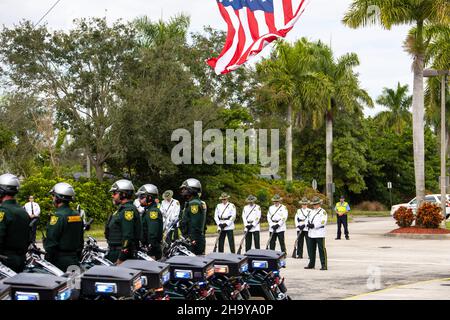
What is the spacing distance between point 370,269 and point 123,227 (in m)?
9.66

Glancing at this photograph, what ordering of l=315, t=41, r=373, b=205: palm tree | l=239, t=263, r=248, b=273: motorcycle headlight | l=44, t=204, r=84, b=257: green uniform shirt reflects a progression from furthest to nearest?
l=315, t=41, r=373, b=205: palm tree < l=239, t=263, r=248, b=273: motorcycle headlight < l=44, t=204, r=84, b=257: green uniform shirt

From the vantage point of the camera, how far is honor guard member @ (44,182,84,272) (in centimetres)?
974

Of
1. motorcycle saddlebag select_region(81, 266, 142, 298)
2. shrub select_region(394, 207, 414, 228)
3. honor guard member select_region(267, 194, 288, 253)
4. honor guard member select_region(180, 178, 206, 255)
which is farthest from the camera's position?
shrub select_region(394, 207, 414, 228)

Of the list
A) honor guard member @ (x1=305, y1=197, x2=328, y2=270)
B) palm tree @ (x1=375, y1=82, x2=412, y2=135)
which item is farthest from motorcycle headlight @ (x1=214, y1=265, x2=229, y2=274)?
palm tree @ (x1=375, y1=82, x2=412, y2=135)

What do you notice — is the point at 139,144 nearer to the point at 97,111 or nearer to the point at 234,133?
the point at 97,111

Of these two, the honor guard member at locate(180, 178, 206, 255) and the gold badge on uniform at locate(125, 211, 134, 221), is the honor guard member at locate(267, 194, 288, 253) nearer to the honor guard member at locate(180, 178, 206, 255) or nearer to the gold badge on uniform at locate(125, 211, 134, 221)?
the honor guard member at locate(180, 178, 206, 255)

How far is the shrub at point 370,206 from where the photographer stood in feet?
238

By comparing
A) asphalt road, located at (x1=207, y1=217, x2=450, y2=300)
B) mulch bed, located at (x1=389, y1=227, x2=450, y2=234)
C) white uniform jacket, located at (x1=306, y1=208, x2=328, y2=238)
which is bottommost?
asphalt road, located at (x1=207, y1=217, x2=450, y2=300)

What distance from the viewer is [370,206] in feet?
238

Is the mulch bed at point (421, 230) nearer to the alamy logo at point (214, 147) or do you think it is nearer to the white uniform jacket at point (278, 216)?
the white uniform jacket at point (278, 216)

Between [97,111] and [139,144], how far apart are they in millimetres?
3435

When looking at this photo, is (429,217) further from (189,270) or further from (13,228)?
(13,228)

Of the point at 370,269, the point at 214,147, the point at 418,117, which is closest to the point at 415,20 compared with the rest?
the point at 418,117

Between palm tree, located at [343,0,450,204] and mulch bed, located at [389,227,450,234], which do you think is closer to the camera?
mulch bed, located at [389,227,450,234]
